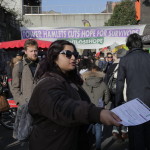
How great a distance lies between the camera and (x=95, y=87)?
5.41 metres

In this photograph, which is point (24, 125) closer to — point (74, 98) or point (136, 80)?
point (74, 98)

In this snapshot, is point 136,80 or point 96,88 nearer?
point 136,80

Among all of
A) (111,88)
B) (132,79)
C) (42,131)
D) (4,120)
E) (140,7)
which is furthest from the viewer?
(140,7)

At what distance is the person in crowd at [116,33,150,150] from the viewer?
4098mm

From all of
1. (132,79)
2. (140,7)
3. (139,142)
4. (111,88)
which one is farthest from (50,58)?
(140,7)

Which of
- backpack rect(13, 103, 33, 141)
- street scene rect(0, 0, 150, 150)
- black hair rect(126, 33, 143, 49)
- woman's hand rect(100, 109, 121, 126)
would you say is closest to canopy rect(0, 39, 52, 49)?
street scene rect(0, 0, 150, 150)

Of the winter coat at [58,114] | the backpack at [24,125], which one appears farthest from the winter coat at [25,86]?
the winter coat at [58,114]

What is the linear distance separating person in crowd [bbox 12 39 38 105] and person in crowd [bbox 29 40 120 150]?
2.11 metres

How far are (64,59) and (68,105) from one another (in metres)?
0.46

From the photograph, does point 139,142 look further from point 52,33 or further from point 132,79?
point 52,33

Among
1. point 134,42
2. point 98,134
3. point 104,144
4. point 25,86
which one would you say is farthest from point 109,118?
point 104,144

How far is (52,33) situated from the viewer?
1048cm

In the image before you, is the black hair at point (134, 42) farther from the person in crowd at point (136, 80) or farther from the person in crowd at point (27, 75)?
the person in crowd at point (27, 75)

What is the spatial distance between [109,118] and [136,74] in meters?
2.46
